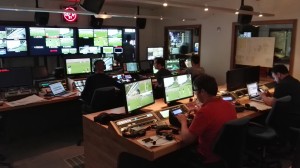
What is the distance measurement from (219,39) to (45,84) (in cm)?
422

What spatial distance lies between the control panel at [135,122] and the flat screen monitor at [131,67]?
3.56m

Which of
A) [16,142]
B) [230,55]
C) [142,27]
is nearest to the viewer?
[16,142]

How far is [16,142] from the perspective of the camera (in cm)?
409

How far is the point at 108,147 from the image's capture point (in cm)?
254

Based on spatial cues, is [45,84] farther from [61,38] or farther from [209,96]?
[209,96]

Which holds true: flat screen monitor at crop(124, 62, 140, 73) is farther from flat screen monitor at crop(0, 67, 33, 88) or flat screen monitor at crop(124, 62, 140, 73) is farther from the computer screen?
the computer screen

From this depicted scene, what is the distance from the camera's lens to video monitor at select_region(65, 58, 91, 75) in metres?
4.77

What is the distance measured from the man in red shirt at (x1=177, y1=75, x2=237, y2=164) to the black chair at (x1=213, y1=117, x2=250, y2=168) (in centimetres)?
9

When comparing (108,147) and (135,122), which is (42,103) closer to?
(108,147)

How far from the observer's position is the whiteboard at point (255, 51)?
5605 mm

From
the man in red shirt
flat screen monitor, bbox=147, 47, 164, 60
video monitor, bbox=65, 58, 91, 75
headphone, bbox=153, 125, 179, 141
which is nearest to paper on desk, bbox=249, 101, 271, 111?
the man in red shirt

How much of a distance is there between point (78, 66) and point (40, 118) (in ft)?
3.79

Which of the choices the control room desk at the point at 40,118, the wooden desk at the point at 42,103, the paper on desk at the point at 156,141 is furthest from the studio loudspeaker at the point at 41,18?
the paper on desk at the point at 156,141

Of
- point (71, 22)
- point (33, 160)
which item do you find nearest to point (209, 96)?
point (33, 160)
